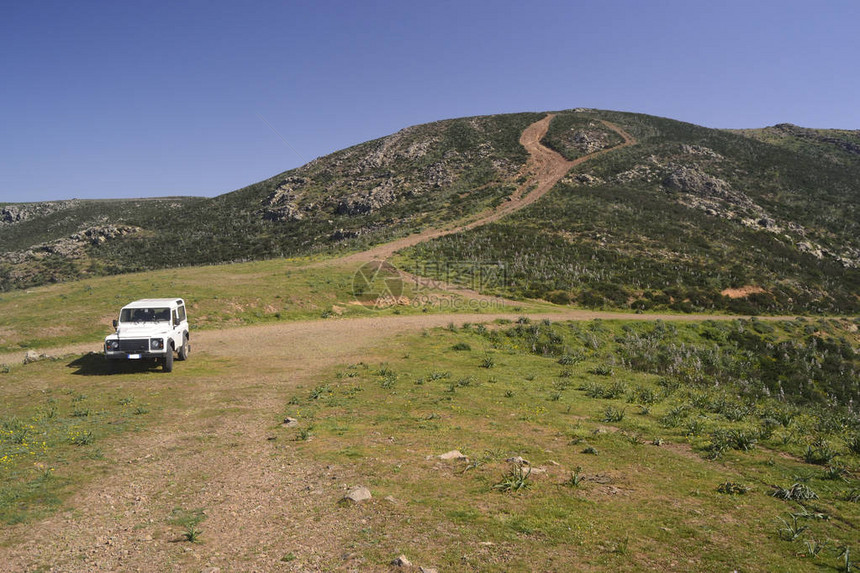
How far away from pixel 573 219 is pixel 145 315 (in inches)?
2203

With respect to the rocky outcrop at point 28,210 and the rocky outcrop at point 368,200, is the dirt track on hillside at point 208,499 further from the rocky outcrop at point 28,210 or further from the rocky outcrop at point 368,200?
the rocky outcrop at point 28,210

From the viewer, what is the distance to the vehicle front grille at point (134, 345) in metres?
16.2

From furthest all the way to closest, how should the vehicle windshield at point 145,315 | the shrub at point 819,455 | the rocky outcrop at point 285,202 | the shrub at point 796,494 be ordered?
the rocky outcrop at point 285,202 → the vehicle windshield at point 145,315 → the shrub at point 819,455 → the shrub at point 796,494

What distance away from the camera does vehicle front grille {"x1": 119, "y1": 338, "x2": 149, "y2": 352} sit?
1623cm

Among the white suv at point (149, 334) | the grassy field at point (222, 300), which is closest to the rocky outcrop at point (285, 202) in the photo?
the grassy field at point (222, 300)

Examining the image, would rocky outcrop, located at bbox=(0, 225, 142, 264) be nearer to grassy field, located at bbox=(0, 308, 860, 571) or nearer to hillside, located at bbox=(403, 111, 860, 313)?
hillside, located at bbox=(403, 111, 860, 313)

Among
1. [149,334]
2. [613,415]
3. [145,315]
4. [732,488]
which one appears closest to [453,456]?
[732,488]

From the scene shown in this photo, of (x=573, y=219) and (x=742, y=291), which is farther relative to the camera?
(x=573, y=219)

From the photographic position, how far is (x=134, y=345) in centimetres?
1630

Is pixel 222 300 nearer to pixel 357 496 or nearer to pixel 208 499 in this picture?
pixel 208 499

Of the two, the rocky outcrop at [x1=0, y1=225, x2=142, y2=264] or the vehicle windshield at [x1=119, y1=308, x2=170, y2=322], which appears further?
the rocky outcrop at [x1=0, y1=225, x2=142, y2=264]

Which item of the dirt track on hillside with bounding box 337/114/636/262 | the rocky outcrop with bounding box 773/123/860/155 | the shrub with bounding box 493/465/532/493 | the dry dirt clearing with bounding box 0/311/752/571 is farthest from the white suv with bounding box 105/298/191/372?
the rocky outcrop with bounding box 773/123/860/155

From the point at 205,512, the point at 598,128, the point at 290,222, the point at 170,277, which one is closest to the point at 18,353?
the point at 170,277

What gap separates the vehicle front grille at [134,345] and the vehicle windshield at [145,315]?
145 cm
